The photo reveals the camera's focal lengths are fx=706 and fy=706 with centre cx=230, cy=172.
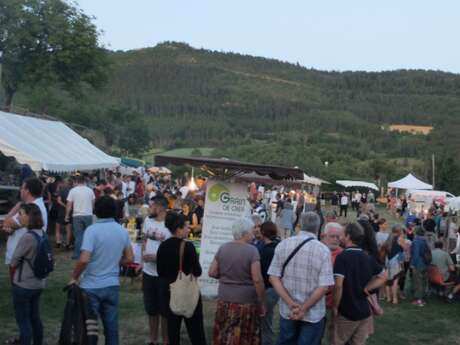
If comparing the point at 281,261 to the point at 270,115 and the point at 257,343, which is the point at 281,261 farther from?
the point at 270,115

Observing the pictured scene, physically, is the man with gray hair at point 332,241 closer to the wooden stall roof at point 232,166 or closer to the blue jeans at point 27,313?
the blue jeans at point 27,313

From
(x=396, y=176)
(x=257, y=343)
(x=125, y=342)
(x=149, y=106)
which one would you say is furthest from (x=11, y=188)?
(x=149, y=106)

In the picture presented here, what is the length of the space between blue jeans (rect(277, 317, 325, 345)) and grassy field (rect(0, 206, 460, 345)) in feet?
7.97

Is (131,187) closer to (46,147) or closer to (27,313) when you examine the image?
(46,147)

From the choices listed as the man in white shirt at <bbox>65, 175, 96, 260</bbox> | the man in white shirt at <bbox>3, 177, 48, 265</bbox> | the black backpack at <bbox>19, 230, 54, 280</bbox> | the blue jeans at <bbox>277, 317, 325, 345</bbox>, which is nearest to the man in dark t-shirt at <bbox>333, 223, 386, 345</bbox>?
the blue jeans at <bbox>277, 317, 325, 345</bbox>

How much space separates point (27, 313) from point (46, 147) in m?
9.49

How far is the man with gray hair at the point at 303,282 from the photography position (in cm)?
541

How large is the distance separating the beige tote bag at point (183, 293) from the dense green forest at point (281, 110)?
58.2m

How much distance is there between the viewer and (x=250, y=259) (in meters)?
6.07

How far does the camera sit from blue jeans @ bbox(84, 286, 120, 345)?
5.87m

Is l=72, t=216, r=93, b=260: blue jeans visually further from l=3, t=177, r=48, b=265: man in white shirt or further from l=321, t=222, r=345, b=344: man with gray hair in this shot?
l=321, t=222, r=345, b=344: man with gray hair

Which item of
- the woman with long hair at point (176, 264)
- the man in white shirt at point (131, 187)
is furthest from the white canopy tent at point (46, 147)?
the woman with long hair at point (176, 264)

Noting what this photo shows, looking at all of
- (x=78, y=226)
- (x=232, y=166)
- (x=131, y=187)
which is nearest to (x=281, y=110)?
(x=131, y=187)

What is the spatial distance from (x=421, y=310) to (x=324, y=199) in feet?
117
